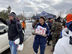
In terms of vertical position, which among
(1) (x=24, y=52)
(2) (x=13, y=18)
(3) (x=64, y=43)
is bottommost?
Answer: (1) (x=24, y=52)

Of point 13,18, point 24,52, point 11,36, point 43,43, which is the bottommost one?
point 24,52

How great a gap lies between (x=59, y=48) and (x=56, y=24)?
2.82 meters

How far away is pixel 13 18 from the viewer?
2.54 meters

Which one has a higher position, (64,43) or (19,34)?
(64,43)

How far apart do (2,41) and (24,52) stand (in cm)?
131

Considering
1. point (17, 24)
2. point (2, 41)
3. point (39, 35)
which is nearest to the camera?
point (17, 24)

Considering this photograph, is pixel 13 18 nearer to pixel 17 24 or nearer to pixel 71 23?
pixel 17 24

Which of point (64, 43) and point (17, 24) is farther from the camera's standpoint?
point (17, 24)

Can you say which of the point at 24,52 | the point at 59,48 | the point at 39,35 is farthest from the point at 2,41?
the point at 59,48

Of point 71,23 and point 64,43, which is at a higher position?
point 71,23

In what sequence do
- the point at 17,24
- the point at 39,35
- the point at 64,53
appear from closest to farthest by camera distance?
the point at 64,53, the point at 17,24, the point at 39,35

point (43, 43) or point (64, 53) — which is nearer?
point (64, 53)

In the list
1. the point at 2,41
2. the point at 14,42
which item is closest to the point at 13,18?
the point at 14,42

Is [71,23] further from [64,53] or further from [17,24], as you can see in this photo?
[17,24]
